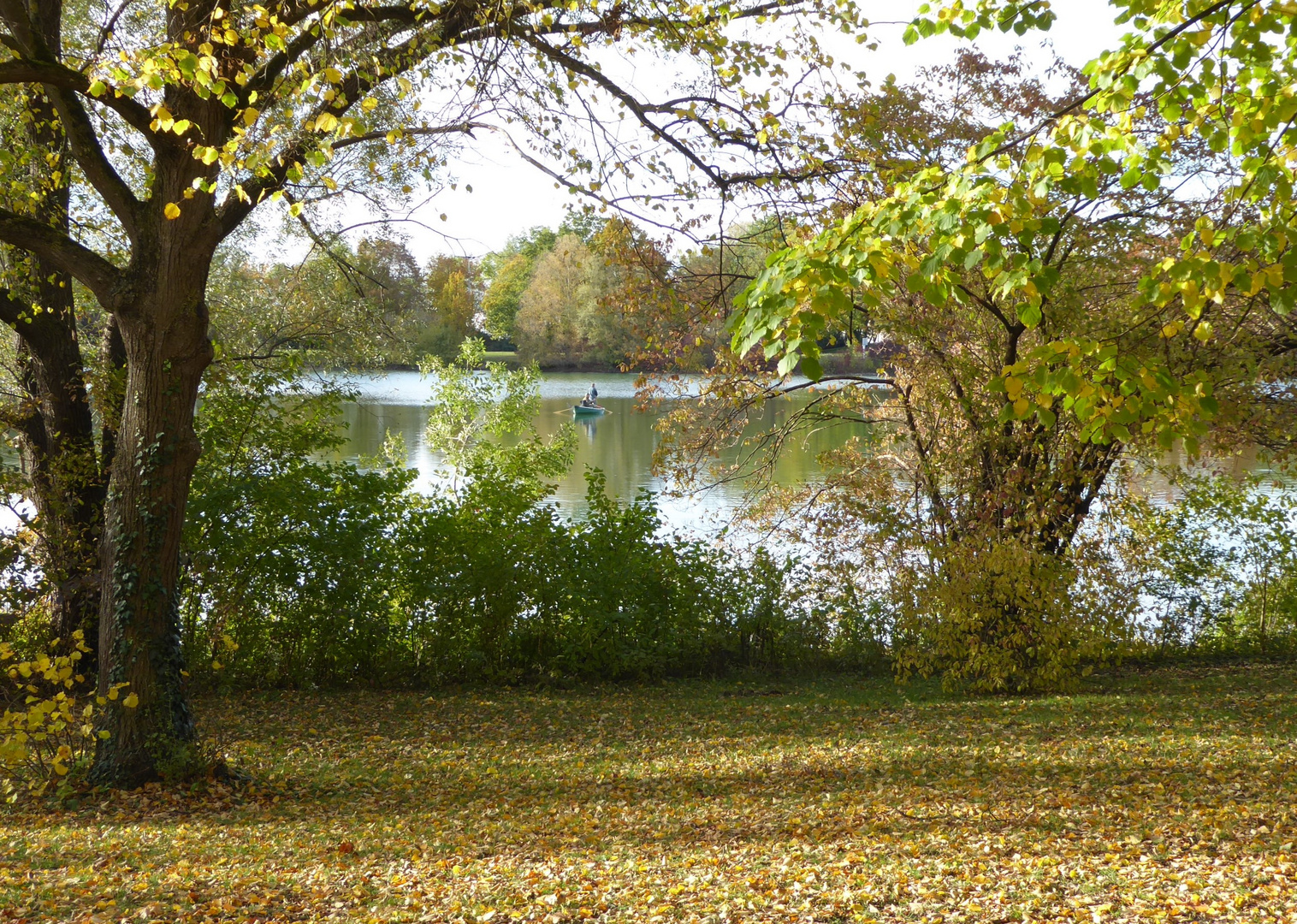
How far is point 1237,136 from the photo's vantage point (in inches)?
128

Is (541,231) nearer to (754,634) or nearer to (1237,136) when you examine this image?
(754,634)

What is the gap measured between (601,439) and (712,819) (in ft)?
84.1

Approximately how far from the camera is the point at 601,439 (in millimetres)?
30531

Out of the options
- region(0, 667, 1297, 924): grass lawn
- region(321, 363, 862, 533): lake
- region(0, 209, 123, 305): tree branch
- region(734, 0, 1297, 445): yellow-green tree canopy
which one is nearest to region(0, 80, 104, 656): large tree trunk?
region(0, 667, 1297, 924): grass lawn

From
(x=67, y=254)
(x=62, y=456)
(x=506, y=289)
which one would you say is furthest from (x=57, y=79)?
(x=506, y=289)

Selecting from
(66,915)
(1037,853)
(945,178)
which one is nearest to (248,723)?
(66,915)

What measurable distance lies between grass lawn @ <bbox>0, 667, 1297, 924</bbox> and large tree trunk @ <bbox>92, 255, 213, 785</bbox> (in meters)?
0.34

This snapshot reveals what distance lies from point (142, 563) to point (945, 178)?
4935 millimetres

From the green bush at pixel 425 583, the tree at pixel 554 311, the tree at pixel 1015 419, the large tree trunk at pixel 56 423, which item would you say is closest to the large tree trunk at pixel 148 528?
the green bush at pixel 425 583

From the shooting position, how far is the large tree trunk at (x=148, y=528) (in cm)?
574

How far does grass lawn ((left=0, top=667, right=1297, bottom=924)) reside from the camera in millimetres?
3781

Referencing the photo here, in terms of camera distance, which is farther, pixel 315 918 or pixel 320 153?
pixel 320 153

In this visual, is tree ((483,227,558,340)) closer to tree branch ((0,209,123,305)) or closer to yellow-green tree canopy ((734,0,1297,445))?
tree branch ((0,209,123,305))

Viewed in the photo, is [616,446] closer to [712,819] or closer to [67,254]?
[67,254]
